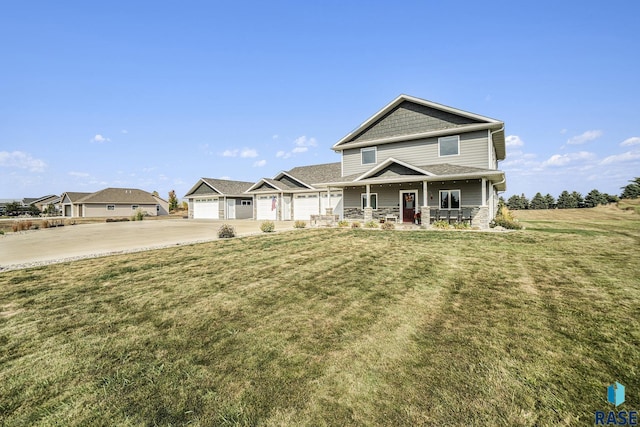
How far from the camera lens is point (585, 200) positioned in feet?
142

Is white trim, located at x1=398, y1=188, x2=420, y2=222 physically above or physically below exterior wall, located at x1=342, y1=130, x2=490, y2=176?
below

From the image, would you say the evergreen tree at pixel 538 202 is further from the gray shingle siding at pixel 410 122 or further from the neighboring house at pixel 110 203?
the neighboring house at pixel 110 203

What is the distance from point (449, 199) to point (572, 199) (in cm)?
4166

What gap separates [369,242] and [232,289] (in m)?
6.44

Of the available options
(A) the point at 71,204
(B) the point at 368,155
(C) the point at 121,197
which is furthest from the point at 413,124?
(A) the point at 71,204

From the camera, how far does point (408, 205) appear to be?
775 inches

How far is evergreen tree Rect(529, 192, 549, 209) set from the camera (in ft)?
155

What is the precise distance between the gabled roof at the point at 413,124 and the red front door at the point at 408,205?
164 inches

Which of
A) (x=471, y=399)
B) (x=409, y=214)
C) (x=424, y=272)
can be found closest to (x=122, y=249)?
(x=424, y=272)

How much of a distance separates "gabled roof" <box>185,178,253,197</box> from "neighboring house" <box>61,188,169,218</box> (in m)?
18.9

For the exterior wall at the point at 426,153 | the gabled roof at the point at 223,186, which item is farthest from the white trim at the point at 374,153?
the gabled roof at the point at 223,186

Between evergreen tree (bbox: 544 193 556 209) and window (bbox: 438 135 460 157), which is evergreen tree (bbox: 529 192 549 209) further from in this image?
window (bbox: 438 135 460 157)

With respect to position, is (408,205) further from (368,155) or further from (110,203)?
(110,203)

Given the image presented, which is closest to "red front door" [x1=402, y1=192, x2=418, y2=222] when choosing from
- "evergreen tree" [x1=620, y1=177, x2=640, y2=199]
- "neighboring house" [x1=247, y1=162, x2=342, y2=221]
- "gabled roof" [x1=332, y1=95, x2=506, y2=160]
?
"gabled roof" [x1=332, y1=95, x2=506, y2=160]
